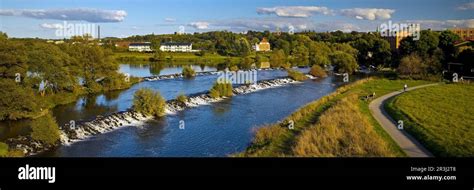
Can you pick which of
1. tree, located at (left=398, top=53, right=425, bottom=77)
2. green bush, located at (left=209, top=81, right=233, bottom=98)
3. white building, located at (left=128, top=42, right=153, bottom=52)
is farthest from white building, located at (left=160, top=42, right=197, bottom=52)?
green bush, located at (left=209, top=81, right=233, bottom=98)

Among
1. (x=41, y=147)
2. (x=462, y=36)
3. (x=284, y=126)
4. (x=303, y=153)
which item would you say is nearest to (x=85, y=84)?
(x=41, y=147)

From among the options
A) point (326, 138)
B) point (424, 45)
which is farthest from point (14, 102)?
point (424, 45)

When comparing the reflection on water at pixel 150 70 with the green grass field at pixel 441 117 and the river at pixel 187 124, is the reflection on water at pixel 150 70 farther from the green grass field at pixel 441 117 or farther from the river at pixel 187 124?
the green grass field at pixel 441 117

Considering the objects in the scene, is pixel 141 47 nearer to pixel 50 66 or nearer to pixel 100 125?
pixel 50 66

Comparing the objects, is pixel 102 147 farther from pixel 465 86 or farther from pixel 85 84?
pixel 465 86

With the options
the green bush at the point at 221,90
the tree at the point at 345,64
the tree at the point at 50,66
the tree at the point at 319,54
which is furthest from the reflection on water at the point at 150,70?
the green bush at the point at 221,90
